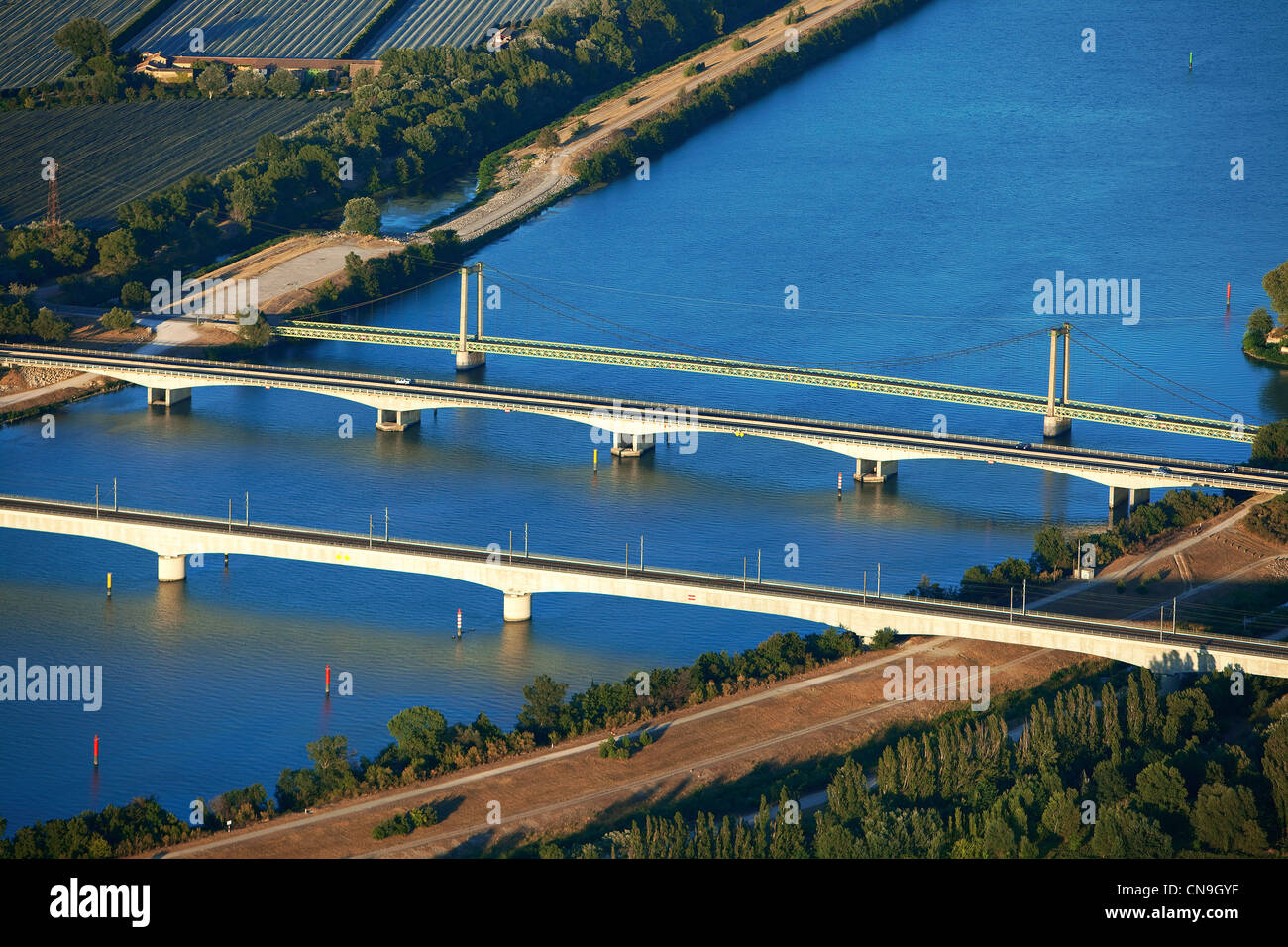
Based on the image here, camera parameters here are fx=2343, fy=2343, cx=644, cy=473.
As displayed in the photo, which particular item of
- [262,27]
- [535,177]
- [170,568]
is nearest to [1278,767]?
[170,568]

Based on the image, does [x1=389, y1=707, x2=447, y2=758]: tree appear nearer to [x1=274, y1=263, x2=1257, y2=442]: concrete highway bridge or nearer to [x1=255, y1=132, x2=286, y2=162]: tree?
[x1=274, y1=263, x2=1257, y2=442]: concrete highway bridge

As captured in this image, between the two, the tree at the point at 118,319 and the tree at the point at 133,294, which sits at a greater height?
the tree at the point at 133,294

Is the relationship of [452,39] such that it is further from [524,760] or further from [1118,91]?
[524,760]

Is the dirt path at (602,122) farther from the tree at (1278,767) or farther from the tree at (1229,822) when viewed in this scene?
the tree at (1229,822)

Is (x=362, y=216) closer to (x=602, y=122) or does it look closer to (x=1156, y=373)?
(x=602, y=122)

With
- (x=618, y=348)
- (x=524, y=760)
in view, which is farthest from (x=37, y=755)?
(x=618, y=348)

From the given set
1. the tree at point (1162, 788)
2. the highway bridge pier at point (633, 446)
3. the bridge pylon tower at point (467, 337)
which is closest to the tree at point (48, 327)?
the bridge pylon tower at point (467, 337)
